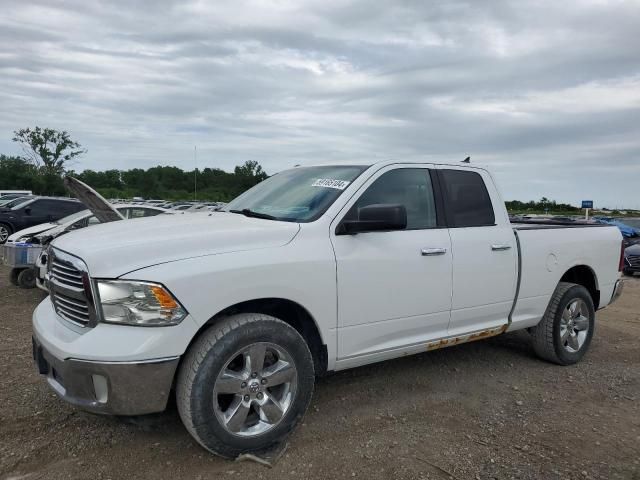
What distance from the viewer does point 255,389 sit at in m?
3.11

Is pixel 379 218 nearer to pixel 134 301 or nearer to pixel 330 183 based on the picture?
pixel 330 183

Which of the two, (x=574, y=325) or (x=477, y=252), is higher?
(x=477, y=252)

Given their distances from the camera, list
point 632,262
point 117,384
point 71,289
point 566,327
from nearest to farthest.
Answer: point 117,384 → point 71,289 → point 566,327 → point 632,262

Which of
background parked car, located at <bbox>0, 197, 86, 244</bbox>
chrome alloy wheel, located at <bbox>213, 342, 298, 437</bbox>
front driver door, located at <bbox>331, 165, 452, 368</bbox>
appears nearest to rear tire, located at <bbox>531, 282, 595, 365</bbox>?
front driver door, located at <bbox>331, 165, 452, 368</bbox>

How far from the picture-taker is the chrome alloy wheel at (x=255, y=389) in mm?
3021

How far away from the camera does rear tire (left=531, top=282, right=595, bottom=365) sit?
5.02 metres

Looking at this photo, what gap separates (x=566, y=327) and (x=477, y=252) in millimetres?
1663

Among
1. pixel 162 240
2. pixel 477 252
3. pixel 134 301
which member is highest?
pixel 162 240

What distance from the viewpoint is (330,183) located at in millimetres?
3865

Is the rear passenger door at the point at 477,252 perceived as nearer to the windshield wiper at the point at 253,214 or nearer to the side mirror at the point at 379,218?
the side mirror at the point at 379,218

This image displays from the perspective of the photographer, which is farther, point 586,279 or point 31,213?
point 31,213

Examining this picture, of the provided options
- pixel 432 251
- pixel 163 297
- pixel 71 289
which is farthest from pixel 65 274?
pixel 432 251

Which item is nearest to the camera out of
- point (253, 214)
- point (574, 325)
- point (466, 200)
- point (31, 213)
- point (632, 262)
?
point (253, 214)

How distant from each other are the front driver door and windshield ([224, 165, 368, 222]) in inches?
6.7
